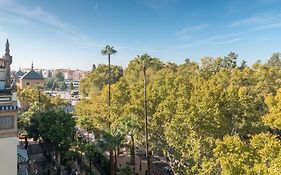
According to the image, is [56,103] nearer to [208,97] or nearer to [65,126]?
[65,126]

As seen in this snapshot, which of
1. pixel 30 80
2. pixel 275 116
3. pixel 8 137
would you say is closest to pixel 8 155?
pixel 8 137

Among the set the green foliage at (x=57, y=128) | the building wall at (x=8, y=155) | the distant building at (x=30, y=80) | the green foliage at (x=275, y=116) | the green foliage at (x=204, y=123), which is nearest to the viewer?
the building wall at (x=8, y=155)

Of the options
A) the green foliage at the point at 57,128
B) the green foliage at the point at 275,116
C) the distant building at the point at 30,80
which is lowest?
the green foliage at the point at 57,128

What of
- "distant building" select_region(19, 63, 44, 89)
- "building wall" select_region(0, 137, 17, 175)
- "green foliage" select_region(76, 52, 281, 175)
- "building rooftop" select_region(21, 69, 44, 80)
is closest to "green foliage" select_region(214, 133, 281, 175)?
"green foliage" select_region(76, 52, 281, 175)

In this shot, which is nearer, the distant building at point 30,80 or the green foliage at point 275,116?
the green foliage at point 275,116

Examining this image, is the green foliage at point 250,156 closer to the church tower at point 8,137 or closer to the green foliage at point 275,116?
the green foliage at point 275,116

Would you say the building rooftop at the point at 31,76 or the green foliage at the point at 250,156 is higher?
the building rooftop at the point at 31,76

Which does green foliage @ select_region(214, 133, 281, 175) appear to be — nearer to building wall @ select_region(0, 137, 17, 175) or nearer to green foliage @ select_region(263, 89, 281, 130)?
green foliage @ select_region(263, 89, 281, 130)

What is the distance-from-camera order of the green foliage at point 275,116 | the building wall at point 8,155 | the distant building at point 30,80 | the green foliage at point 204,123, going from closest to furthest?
the building wall at point 8,155, the green foliage at point 204,123, the green foliage at point 275,116, the distant building at point 30,80

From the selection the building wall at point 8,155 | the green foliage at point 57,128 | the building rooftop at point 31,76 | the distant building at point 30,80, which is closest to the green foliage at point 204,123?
the green foliage at point 57,128
